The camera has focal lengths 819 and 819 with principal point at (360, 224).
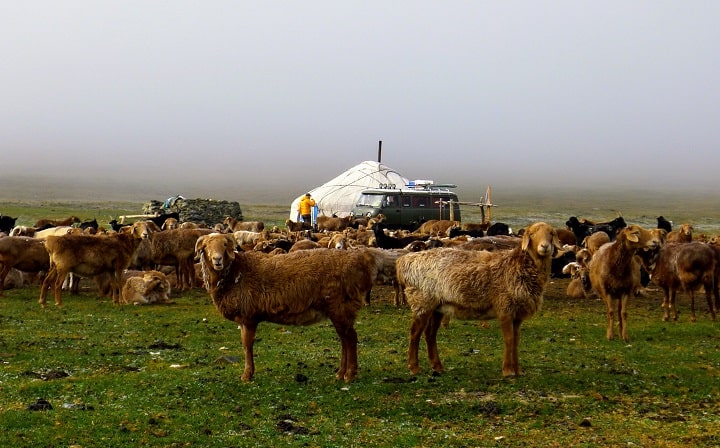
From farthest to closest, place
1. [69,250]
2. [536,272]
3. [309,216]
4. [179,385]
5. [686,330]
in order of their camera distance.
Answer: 1. [309,216]
2. [69,250]
3. [686,330]
4. [536,272]
5. [179,385]

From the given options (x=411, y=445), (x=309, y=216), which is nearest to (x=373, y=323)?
(x=411, y=445)

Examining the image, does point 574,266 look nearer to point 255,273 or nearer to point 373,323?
point 373,323

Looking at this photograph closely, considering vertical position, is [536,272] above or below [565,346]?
above

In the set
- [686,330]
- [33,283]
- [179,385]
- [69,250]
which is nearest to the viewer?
[179,385]

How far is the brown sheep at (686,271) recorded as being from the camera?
18047 millimetres

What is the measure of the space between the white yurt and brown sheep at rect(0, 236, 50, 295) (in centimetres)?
3680

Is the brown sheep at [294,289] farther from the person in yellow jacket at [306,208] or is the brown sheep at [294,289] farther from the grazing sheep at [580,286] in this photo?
the person in yellow jacket at [306,208]

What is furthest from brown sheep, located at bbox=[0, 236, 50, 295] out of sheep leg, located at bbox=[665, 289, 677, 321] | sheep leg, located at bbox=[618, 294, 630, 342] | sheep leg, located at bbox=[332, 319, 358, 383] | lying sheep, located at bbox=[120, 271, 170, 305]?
sheep leg, located at bbox=[665, 289, 677, 321]

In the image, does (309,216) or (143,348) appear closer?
(143,348)

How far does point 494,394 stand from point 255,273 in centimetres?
387

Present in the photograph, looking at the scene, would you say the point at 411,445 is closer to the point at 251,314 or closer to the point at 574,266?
the point at 251,314

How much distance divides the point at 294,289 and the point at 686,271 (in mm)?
10345

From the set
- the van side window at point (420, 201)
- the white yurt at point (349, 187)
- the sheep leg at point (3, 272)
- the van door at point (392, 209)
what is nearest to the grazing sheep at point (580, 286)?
the sheep leg at point (3, 272)

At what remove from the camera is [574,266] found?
2509cm
